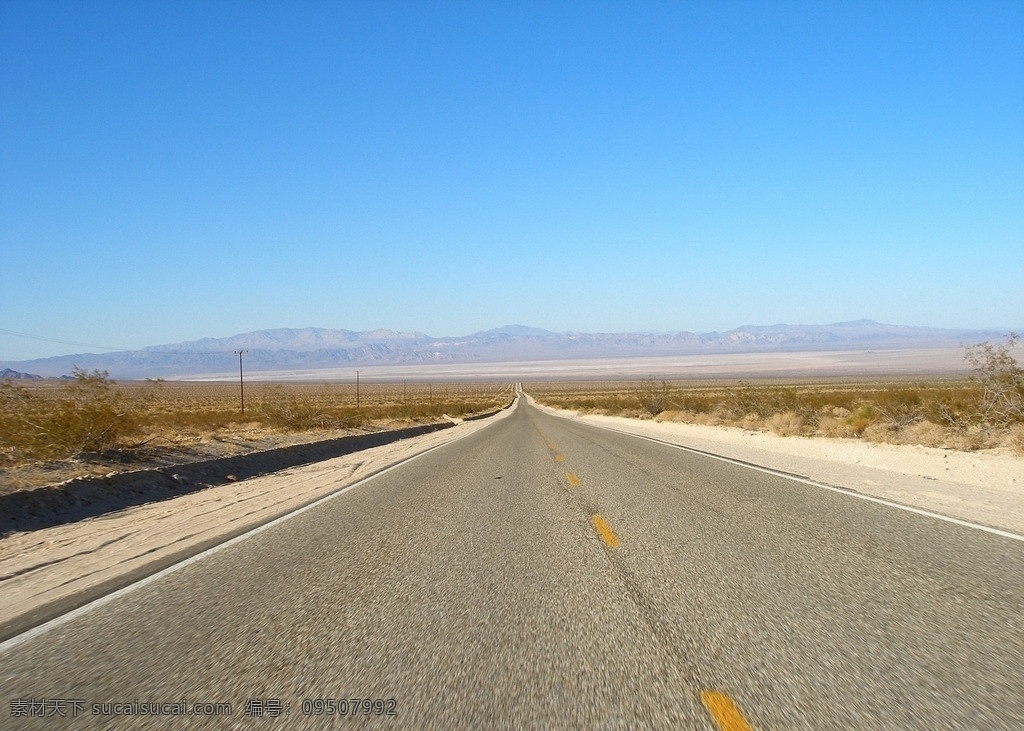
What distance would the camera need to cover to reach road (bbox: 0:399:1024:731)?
362 centimetres

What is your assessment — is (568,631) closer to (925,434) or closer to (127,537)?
(127,537)

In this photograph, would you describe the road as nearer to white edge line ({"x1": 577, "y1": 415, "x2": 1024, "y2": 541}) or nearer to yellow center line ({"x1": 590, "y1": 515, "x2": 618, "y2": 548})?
yellow center line ({"x1": 590, "y1": 515, "x2": 618, "y2": 548})

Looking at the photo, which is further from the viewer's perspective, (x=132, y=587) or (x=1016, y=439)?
(x=1016, y=439)

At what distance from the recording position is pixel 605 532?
794 cm

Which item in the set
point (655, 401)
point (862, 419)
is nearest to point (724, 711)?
point (862, 419)

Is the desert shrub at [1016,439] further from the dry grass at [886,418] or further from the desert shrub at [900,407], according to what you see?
the desert shrub at [900,407]

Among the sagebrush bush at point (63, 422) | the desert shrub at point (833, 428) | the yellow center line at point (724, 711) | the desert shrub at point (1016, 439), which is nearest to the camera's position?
the yellow center line at point (724, 711)

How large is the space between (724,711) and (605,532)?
4436 millimetres

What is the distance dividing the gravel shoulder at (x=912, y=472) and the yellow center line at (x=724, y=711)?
581 cm

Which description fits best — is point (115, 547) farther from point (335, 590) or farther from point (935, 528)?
point (935, 528)

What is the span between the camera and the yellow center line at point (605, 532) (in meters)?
7.40

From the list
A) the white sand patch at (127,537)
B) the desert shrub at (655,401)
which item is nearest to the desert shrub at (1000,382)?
the white sand patch at (127,537)

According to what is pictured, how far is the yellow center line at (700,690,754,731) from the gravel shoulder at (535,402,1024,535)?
5808mm

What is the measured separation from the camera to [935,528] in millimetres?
7836
